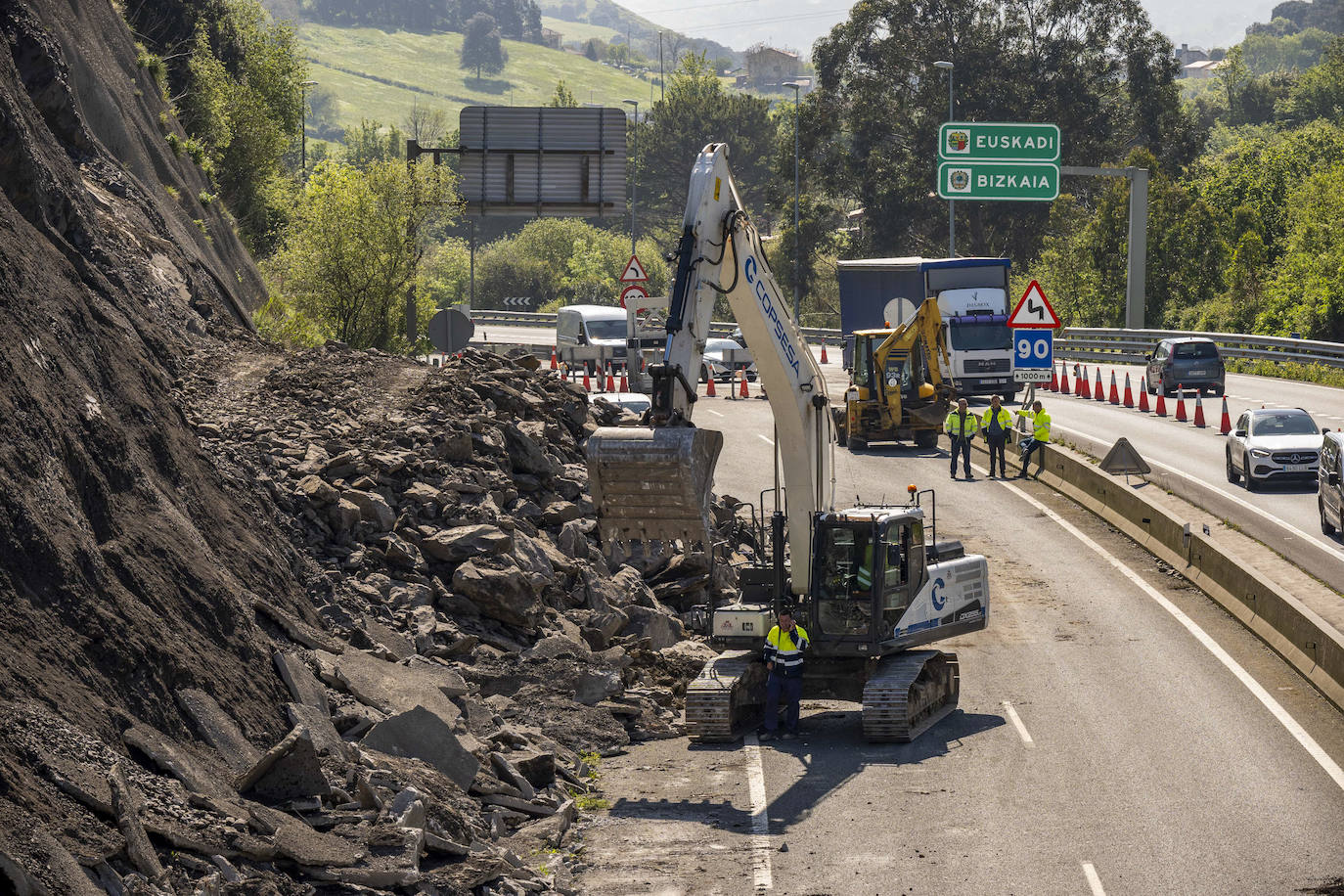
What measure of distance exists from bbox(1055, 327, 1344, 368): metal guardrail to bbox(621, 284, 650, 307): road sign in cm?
2407

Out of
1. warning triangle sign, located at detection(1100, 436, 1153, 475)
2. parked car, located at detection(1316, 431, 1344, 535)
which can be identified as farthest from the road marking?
warning triangle sign, located at detection(1100, 436, 1153, 475)

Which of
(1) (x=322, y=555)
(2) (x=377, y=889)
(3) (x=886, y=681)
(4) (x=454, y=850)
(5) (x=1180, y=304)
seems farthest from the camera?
(5) (x=1180, y=304)

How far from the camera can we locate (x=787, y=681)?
57.6 ft

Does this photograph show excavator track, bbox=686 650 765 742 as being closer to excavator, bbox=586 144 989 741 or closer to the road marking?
excavator, bbox=586 144 989 741

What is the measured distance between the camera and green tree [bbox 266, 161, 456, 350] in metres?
38.2

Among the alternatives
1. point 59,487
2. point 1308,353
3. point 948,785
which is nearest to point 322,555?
point 59,487

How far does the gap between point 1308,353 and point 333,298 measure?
3345 cm

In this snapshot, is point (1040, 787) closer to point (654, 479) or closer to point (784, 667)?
point (784, 667)

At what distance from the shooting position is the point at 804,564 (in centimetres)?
1812

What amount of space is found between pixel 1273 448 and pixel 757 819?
19.4 metres

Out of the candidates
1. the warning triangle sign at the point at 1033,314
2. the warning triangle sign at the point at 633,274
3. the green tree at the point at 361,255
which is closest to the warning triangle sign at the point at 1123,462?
the warning triangle sign at the point at 1033,314

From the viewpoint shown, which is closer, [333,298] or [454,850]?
[454,850]

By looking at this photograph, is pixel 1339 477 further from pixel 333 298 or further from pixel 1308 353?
pixel 1308 353

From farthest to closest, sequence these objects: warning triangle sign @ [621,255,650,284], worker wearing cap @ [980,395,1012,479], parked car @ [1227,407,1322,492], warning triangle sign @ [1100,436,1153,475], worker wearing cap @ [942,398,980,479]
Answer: warning triangle sign @ [621,255,650,284], worker wearing cap @ [942,398,980,479], worker wearing cap @ [980,395,1012,479], parked car @ [1227,407,1322,492], warning triangle sign @ [1100,436,1153,475]
